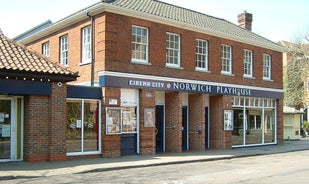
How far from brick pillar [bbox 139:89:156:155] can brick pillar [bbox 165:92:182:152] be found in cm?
162

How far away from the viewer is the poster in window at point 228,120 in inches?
921

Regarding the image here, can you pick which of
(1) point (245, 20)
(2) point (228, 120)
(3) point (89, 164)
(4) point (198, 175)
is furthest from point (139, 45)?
(1) point (245, 20)

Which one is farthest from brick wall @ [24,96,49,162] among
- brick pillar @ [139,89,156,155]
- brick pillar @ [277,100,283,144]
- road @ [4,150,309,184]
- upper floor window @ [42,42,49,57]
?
brick pillar @ [277,100,283,144]

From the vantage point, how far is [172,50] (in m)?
20.9

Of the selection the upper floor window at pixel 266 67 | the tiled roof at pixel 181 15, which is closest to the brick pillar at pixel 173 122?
the tiled roof at pixel 181 15

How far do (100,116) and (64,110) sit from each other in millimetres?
2027

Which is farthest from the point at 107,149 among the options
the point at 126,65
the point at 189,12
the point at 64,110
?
the point at 189,12

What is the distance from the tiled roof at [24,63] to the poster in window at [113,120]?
2.61 m

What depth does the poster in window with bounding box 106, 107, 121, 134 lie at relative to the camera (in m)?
17.8

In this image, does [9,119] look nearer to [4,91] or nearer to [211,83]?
[4,91]

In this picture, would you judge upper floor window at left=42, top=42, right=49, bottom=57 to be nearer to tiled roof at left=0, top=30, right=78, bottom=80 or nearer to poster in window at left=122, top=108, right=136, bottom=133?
tiled roof at left=0, top=30, right=78, bottom=80

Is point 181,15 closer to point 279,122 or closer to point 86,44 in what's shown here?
point 86,44

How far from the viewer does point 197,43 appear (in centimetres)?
2223

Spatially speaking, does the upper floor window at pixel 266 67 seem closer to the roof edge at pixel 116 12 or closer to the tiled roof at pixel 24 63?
the roof edge at pixel 116 12
